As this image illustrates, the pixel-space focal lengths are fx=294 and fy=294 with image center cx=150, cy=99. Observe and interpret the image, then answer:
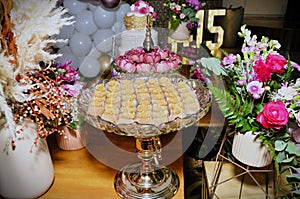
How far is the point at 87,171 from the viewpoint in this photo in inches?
33.3

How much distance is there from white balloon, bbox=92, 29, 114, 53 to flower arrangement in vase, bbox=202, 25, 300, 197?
130cm

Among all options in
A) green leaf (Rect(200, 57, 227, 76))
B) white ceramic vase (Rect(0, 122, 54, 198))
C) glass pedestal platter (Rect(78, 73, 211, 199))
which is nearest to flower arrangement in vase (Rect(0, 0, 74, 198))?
white ceramic vase (Rect(0, 122, 54, 198))

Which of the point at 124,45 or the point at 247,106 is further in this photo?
the point at 124,45

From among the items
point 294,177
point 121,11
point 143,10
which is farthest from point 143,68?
point 294,177

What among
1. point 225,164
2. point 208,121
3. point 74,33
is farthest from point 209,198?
point 74,33

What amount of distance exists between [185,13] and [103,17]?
62cm

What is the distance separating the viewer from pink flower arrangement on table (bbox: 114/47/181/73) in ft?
4.44

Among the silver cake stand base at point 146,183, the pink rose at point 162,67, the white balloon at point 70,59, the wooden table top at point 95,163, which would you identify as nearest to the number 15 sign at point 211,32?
the pink rose at point 162,67

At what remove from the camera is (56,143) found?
959mm

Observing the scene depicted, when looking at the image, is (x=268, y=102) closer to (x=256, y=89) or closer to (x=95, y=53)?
(x=256, y=89)

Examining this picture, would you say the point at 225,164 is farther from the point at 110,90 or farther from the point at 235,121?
the point at 110,90

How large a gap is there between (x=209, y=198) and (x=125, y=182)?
9.5 inches

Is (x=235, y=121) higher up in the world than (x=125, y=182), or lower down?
higher up

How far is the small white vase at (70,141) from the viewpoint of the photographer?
0.90m
